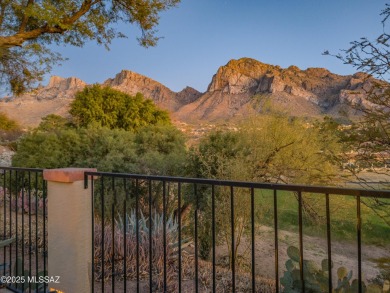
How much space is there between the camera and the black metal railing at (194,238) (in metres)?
1.84

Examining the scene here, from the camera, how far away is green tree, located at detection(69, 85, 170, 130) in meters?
20.5

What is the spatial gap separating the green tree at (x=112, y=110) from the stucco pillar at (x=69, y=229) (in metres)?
17.3

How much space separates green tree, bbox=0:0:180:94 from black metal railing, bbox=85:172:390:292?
13.4ft

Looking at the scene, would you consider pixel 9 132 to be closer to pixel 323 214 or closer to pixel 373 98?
pixel 323 214

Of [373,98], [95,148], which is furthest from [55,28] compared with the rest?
[373,98]

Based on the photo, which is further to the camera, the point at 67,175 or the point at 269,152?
the point at 269,152

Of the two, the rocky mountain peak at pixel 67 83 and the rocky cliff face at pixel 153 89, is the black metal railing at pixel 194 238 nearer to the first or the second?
the rocky cliff face at pixel 153 89

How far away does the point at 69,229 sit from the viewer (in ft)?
9.55

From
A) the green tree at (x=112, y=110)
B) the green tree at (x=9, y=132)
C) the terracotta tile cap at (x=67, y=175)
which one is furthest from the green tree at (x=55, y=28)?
the green tree at (x=9, y=132)

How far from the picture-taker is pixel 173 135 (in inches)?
569

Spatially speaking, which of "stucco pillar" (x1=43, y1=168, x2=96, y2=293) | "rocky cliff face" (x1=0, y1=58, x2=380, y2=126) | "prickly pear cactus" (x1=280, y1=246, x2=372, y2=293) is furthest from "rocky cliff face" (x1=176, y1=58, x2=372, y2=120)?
"stucco pillar" (x1=43, y1=168, x2=96, y2=293)

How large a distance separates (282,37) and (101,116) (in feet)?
40.5

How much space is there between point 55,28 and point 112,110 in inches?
507

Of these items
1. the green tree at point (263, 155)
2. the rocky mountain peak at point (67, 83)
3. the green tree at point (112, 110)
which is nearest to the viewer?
the green tree at point (263, 155)
